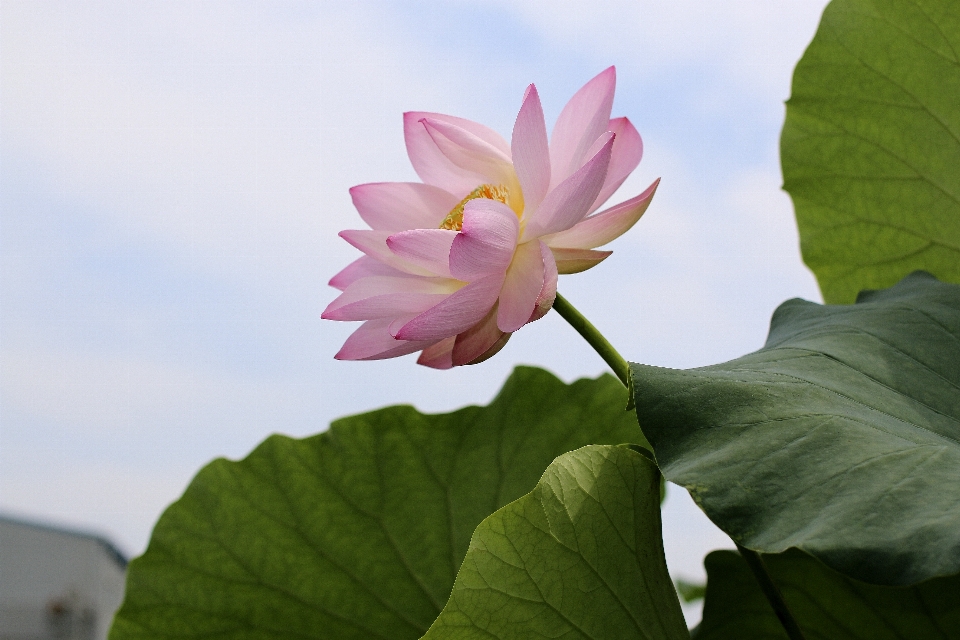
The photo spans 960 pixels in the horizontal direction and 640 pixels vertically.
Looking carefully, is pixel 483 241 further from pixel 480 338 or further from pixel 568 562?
pixel 568 562

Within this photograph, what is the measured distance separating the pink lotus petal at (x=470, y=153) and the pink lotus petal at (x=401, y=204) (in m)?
0.04

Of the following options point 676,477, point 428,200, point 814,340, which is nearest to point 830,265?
point 814,340

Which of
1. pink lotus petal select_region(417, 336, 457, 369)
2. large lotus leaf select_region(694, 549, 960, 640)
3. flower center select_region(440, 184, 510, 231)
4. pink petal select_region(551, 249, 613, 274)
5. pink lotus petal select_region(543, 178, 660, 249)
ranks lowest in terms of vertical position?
large lotus leaf select_region(694, 549, 960, 640)

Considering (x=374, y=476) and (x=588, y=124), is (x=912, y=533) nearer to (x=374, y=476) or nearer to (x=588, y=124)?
(x=588, y=124)

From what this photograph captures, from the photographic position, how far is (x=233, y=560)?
764mm

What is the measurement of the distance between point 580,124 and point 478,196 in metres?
0.11

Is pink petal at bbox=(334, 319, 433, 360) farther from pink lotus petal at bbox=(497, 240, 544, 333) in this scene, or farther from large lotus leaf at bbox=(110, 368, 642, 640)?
large lotus leaf at bbox=(110, 368, 642, 640)

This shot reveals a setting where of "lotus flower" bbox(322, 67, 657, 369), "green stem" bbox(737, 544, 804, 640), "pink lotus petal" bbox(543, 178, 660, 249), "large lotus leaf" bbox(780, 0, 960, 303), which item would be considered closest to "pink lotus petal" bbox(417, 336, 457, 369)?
"lotus flower" bbox(322, 67, 657, 369)

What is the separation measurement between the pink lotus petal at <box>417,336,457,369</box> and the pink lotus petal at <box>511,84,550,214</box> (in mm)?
113

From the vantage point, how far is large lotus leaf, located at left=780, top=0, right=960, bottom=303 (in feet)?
2.72

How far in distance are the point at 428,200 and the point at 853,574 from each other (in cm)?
41

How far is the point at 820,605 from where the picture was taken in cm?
64

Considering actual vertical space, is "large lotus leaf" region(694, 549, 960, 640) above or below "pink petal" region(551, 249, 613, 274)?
below

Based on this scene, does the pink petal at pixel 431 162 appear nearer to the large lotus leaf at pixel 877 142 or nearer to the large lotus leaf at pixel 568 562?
the large lotus leaf at pixel 568 562
